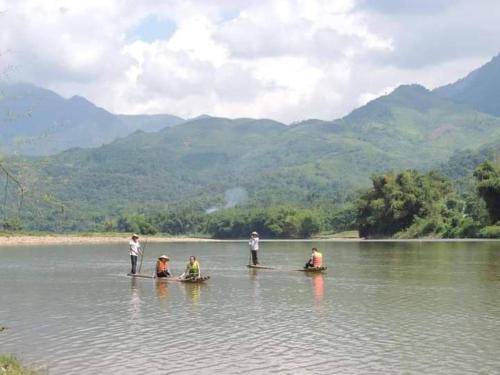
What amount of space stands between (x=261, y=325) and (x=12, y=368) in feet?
37.0

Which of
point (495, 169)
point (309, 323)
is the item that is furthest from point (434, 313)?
point (495, 169)

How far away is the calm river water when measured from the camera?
21.1 meters

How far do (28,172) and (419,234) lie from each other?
136 metres

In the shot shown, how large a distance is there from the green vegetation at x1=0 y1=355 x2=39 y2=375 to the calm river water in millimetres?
1161

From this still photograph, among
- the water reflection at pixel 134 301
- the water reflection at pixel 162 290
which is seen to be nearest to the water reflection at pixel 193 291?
the water reflection at pixel 162 290

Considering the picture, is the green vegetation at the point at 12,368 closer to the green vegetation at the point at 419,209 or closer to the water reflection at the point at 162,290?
the water reflection at the point at 162,290

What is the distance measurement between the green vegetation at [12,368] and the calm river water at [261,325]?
1161mm

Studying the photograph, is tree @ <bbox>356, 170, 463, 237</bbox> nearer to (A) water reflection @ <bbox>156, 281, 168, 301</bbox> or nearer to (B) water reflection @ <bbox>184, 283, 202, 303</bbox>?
(A) water reflection @ <bbox>156, 281, 168, 301</bbox>

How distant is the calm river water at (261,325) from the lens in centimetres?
2109

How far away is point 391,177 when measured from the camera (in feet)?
528

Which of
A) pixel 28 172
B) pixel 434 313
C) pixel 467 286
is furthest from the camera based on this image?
pixel 467 286

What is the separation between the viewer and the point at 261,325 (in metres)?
28.0

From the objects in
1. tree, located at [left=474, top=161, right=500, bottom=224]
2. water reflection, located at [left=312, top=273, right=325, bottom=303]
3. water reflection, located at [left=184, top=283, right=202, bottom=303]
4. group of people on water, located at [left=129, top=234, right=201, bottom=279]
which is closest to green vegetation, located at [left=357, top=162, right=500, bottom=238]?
tree, located at [left=474, top=161, right=500, bottom=224]

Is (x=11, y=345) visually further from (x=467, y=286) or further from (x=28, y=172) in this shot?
(x=467, y=286)
